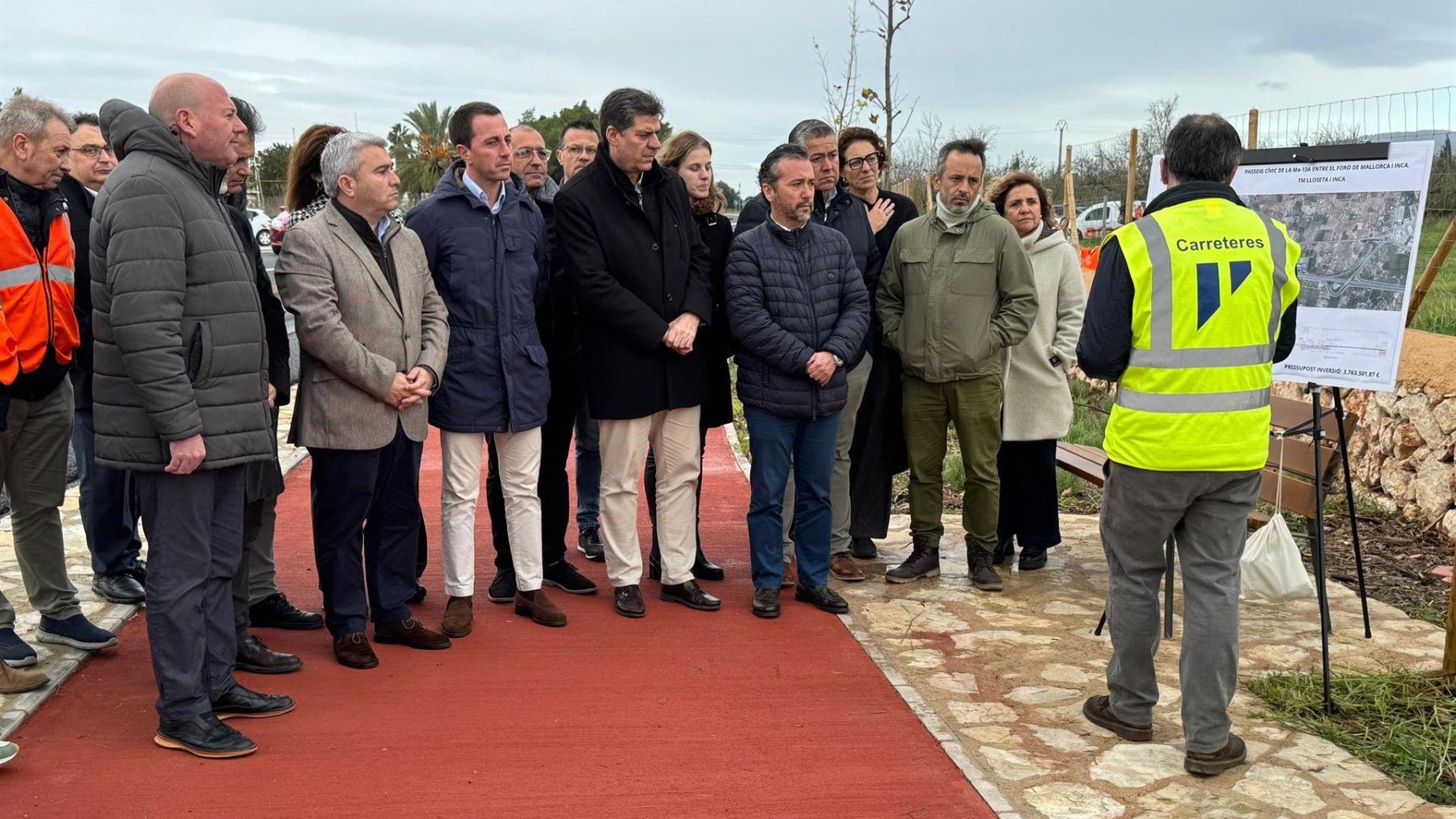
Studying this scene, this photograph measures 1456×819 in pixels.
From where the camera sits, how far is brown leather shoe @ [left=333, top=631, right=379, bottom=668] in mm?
4848

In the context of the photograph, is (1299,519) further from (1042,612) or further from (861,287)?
(861,287)

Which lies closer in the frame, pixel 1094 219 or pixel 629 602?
pixel 629 602

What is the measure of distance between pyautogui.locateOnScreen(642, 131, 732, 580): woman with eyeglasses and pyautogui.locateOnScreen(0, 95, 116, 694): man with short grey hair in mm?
2545

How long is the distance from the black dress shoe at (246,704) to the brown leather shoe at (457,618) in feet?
3.16

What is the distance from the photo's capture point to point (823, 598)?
5695mm

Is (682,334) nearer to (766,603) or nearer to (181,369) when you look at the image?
(766,603)

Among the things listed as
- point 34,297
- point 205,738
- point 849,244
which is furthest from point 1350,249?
point 34,297

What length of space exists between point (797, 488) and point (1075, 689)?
160 cm

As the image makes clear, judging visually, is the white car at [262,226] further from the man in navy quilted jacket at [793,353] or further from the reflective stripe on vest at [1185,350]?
the reflective stripe on vest at [1185,350]

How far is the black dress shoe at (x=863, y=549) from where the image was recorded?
21.9 feet

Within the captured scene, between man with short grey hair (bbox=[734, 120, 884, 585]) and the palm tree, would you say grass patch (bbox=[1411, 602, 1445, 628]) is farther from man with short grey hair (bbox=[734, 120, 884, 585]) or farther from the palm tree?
the palm tree

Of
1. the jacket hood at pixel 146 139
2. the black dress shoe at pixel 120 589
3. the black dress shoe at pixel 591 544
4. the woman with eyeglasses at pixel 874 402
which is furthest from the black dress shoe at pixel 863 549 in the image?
the jacket hood at pixel 146 139

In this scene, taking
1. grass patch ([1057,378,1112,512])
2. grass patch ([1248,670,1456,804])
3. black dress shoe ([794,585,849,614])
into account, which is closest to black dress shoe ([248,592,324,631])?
black dress shoe ([794,585,849,614])

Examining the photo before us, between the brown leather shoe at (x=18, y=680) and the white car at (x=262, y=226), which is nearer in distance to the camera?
the brown leather shoe at (x=18, y=680)
